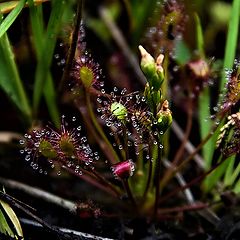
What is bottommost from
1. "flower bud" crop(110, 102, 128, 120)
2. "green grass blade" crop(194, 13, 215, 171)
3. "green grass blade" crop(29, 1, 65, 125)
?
"flower bud" crop(110, 102, 128, 120)

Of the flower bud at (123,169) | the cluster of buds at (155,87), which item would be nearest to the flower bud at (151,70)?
the cluster of buds at (155,87)

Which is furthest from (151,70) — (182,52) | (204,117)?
(182,52)

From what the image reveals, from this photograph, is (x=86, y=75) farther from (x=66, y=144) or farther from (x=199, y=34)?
(x=199, y=34)

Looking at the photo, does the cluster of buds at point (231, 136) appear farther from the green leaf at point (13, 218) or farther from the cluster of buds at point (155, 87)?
the green leaf at point (13, 218)

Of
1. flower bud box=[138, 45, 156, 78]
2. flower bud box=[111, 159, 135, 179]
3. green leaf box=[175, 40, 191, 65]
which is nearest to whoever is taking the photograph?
flower bud box=[138, 45, 156, 78]

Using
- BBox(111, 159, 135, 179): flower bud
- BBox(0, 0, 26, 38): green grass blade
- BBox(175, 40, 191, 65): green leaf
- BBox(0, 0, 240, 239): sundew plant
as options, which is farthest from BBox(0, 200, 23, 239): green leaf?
BBox(175, 40, 191, 65): green leaf

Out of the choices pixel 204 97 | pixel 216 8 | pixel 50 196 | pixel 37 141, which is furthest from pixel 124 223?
pixel 216 8

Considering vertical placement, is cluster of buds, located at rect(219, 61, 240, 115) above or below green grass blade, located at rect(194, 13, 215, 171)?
below

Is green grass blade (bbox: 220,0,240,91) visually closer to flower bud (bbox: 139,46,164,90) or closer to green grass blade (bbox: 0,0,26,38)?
flower bud (bbox: 139,46,164,90)
